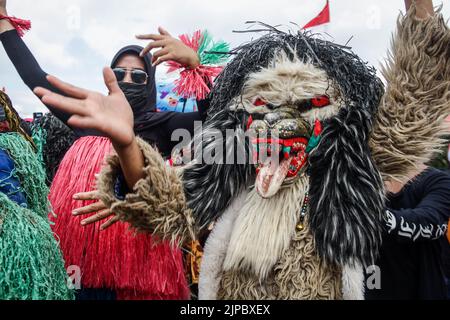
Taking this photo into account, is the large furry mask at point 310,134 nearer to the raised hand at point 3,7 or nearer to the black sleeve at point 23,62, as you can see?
the black sleeve at point 23,62

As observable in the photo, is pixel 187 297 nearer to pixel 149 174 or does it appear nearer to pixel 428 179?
pixel 149 174

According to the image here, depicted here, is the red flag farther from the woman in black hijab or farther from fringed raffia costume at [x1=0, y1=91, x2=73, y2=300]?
fringed raffia costume at [x1=0, y1=91, x2=73, y2=300]

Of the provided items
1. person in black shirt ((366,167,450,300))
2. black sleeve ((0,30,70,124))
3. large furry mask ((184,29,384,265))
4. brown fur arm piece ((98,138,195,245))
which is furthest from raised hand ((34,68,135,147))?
person in black shirt ((366,167,450,300))

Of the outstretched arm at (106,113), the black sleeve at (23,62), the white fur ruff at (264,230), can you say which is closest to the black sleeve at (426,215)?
the white fur ruff at (264,230)

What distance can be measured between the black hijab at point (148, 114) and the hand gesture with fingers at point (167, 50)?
31cm

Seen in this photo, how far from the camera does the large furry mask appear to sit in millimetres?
1435

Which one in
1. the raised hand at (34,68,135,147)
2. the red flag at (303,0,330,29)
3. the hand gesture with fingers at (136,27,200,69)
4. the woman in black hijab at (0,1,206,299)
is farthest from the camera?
the red flag at (303,0,330,29)

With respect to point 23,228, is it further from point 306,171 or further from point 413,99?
point 413,99

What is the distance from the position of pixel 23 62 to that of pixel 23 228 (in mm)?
689

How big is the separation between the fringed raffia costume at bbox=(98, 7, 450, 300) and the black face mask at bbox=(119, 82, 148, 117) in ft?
1.97

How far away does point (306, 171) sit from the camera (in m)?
1.54
